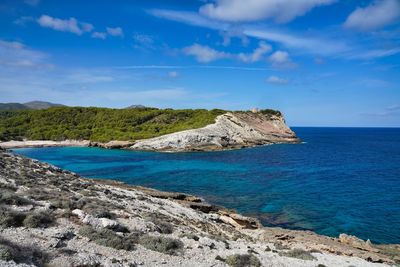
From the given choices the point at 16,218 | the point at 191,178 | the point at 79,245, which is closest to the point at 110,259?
the point at 79,245

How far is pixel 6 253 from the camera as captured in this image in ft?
33.5

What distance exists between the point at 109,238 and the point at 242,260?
5.83 m

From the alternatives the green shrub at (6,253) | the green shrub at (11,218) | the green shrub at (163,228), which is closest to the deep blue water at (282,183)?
the green shrub at (163,228)

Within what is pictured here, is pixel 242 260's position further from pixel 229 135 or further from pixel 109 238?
pixel 229 135

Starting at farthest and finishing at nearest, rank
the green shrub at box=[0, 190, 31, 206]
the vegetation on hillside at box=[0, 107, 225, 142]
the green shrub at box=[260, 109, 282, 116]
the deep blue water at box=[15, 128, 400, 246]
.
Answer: the green shrub at box=[260, 109, 282, 116], the vegetation on hillside at box=[0, 107, 225, 142], the deep blue water at box=[15, 128, 400, 246], the green shrub at box=[0, 190, 31, 206]

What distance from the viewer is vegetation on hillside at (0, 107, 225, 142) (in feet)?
371

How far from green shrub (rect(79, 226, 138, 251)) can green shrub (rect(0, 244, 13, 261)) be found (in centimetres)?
386

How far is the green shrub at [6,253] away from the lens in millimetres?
10066

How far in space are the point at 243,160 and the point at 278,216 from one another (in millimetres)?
41259

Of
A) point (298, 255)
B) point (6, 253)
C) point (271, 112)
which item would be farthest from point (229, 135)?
point (6, 253)

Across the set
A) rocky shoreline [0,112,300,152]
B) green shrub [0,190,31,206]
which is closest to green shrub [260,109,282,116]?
rocky shoreline [0,112,300,152]

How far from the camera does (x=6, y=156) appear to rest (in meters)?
31.7

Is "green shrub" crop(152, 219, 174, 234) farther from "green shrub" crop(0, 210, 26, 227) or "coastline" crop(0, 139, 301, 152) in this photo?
"coastline" crop(0, 139, 301, 152)

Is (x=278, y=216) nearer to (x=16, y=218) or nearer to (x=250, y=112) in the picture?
(x=16, y=218)
